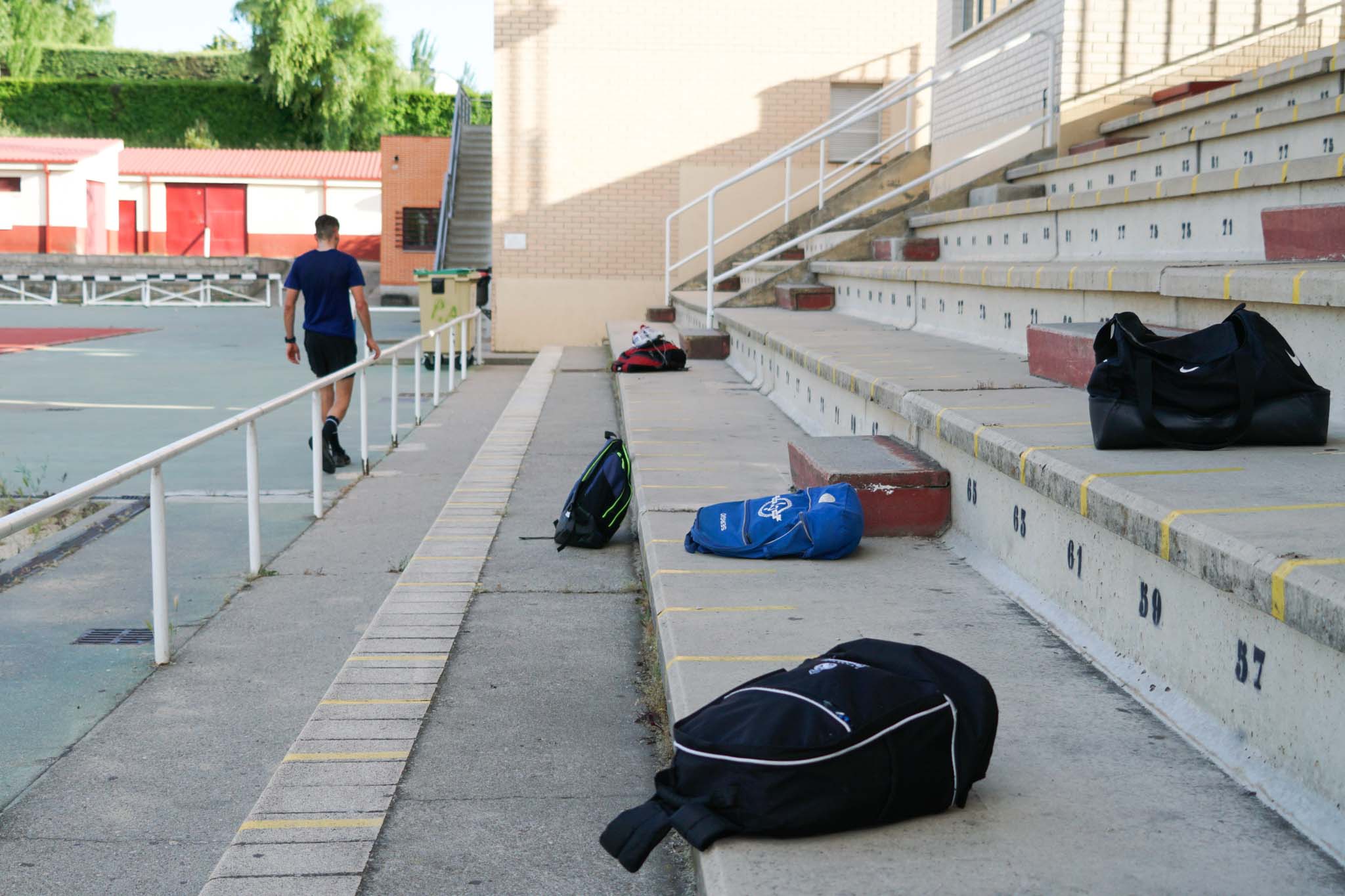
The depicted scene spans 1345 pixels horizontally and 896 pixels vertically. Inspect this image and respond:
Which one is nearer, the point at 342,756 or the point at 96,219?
the point at 342,756

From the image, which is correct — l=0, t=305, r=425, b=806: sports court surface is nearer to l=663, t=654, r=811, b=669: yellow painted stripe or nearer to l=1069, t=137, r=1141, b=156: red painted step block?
l=663, t=654, r=811, b=669: yellow painted stripe

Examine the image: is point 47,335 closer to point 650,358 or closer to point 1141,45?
point 650,358

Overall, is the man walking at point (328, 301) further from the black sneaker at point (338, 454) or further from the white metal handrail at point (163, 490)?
the white metal handrail at point (163, 490)

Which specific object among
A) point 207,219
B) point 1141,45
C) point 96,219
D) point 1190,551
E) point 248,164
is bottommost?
point 1190,551

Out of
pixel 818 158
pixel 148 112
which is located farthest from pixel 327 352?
pixel 148 112

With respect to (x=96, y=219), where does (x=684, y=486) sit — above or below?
below

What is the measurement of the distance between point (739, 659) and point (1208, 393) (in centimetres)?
143

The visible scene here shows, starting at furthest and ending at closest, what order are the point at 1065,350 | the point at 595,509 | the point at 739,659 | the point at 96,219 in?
the point at 96,219
the point at 595,509
the point at 1065,350
the point at 739,659

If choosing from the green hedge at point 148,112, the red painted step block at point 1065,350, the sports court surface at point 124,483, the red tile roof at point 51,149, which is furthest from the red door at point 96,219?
the red painted step block at point 1065,350

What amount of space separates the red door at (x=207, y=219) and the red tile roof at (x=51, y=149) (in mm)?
2191

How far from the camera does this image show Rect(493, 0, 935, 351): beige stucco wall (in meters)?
16.3

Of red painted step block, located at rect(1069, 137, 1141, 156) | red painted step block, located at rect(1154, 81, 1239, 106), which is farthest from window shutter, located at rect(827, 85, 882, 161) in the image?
red painted step block, located at rect(1154, 81, 1239, 106)

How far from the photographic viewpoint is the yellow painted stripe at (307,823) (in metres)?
2.71

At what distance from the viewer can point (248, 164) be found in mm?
36062
